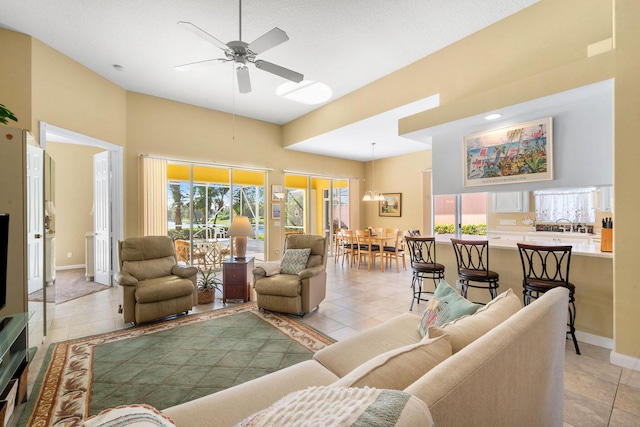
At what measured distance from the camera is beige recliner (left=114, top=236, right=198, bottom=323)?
10.8 feet

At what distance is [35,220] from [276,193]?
183 inches

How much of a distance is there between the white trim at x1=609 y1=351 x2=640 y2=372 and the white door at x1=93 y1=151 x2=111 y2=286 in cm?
690

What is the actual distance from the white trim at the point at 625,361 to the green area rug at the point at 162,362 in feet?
8.30

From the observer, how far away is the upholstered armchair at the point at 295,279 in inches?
141

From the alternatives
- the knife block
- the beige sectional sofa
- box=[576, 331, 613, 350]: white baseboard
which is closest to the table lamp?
the beige sectional sofa

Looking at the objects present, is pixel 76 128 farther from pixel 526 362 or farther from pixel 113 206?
pixel 526 362

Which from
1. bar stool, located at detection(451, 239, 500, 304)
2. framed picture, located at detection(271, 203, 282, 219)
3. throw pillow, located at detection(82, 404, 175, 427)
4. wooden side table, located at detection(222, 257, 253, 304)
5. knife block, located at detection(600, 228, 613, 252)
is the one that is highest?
framed picture, located at detection(271, 203, 282, 219)

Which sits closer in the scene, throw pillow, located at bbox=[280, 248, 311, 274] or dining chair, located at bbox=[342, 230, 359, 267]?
throw pillow, located at bbox=[280, 248, 311, 274]

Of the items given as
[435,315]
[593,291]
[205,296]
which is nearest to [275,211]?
[205,296]

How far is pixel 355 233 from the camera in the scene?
23.1 ft

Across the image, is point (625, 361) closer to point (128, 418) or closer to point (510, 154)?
point (510, 154)

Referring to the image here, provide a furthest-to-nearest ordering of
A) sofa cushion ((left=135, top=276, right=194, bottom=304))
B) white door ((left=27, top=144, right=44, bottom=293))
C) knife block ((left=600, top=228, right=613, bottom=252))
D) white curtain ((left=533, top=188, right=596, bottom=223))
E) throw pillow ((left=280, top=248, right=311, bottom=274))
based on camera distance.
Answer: white curtain ((left=533, top=188, right=596, bottom=223))
throw pillow ((left=280, top=248, right=311, bottom=274))
sofa cushion ((left=135, top=276, right=194, bottom=304))
knife block ((left=600, top=228, right=613, bottom=252))
white door ((left=27, top=144, right=44, bottom=293))

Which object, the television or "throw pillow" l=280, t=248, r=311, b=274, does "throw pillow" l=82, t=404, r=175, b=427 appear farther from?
"throw pillow" l=280, t=248, r=311, b=274

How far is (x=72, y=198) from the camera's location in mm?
6672
